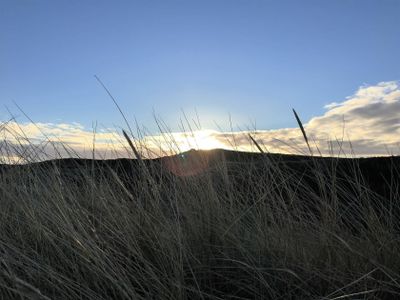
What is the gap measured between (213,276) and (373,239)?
0.95 m

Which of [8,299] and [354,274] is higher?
[8,299]

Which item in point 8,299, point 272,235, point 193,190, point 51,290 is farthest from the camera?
point 193,190

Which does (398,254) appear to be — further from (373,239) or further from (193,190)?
(193,190)

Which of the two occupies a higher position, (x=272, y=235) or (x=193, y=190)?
(x=193, y=190)

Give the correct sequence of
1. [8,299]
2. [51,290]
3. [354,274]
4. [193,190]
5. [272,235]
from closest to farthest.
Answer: [8,299]
[51,290]
[354,274]
[272,235]
[193,190]

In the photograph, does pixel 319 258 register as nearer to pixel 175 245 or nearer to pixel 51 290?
pixel 175 245

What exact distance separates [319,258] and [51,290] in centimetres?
112

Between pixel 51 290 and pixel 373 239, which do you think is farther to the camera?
pixel 373 239

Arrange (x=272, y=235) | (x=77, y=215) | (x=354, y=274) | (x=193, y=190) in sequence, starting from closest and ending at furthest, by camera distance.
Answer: (x=354, y=274) < (x=77, y=215) < (x=272, y=235) < (x=193, y=190)

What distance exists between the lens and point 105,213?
2254 mm

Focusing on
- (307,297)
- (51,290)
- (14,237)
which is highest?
(14,237)

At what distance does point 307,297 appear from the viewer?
1580 mm

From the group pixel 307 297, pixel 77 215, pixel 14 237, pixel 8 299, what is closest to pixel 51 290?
pixel 8 299

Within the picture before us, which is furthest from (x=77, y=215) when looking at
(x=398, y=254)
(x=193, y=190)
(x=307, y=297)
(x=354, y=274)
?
(x=398, y=254)
